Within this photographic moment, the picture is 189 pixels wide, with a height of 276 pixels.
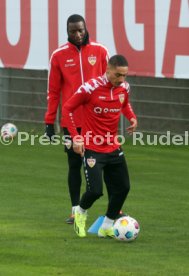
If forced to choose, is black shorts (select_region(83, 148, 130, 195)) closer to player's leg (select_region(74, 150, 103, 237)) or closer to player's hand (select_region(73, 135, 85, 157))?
player's leg (select_region(74, 150, 103, 237))

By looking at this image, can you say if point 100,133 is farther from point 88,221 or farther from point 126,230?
point 88,221

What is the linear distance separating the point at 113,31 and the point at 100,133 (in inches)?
401

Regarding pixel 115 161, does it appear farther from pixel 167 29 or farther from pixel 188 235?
pixel 167 29

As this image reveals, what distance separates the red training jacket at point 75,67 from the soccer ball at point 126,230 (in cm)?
161

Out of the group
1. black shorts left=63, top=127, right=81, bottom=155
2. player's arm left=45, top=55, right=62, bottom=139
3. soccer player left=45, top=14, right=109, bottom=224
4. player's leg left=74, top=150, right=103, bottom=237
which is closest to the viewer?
player's leg left=74, top=150, right=103, bottom=237

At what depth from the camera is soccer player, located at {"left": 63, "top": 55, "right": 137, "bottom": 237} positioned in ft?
38.3

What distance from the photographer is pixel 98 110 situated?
11719mm

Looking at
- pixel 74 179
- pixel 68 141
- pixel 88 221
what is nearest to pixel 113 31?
pixel 74 179

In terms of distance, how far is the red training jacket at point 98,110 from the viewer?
1169 cm

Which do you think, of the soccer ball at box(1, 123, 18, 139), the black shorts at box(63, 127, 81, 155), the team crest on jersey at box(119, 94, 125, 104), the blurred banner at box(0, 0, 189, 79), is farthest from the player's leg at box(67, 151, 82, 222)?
the soccer ball at box(1, 123, 18, 139)

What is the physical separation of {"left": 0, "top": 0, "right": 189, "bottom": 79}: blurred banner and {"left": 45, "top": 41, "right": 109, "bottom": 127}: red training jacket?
7288 mm

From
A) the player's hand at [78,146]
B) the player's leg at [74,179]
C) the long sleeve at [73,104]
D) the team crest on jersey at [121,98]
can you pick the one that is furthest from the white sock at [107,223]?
the team crest on jersey at [121,98]

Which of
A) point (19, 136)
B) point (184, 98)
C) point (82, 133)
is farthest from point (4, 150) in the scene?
point (82, 133)

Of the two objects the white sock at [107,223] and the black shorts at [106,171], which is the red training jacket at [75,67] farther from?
the white sock at [107,223]
